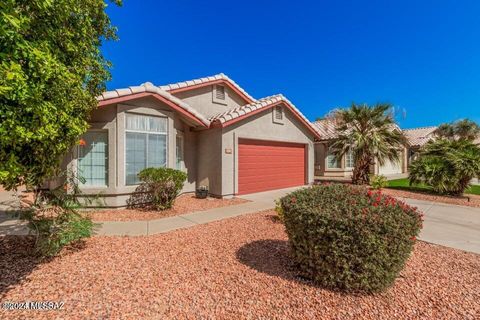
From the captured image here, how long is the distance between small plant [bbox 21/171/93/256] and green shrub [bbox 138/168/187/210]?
294cm

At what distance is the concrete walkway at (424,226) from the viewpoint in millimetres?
5430

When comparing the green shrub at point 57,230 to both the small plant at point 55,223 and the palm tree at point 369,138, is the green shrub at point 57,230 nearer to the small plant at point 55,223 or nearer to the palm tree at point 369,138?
the small plant at point 55,223

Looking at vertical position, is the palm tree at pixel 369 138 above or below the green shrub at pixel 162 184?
above

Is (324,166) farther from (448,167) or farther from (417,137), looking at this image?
(417,137)

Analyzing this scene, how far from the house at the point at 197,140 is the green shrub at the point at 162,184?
638mm

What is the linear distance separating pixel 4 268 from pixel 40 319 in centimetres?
189

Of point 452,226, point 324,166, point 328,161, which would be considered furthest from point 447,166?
point 324,166

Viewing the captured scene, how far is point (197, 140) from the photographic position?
11.1 meters

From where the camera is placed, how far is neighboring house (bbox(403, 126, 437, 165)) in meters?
24.5

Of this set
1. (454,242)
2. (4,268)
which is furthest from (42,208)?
(454,242)

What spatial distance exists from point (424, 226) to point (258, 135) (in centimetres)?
718

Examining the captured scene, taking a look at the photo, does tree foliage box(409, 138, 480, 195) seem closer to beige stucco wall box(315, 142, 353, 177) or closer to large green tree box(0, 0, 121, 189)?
beige stucco wall box(315, 142, 353, 177)

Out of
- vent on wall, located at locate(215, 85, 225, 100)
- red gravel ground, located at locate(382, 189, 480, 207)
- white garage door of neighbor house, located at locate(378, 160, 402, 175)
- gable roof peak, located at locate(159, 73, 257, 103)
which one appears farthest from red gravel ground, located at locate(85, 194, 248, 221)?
white garage door of neighbor house, located at locate(378, 160, 402, 175)

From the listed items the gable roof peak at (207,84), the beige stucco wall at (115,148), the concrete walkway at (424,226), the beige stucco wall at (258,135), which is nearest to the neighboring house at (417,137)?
the beige stucco wall at (258,135)
